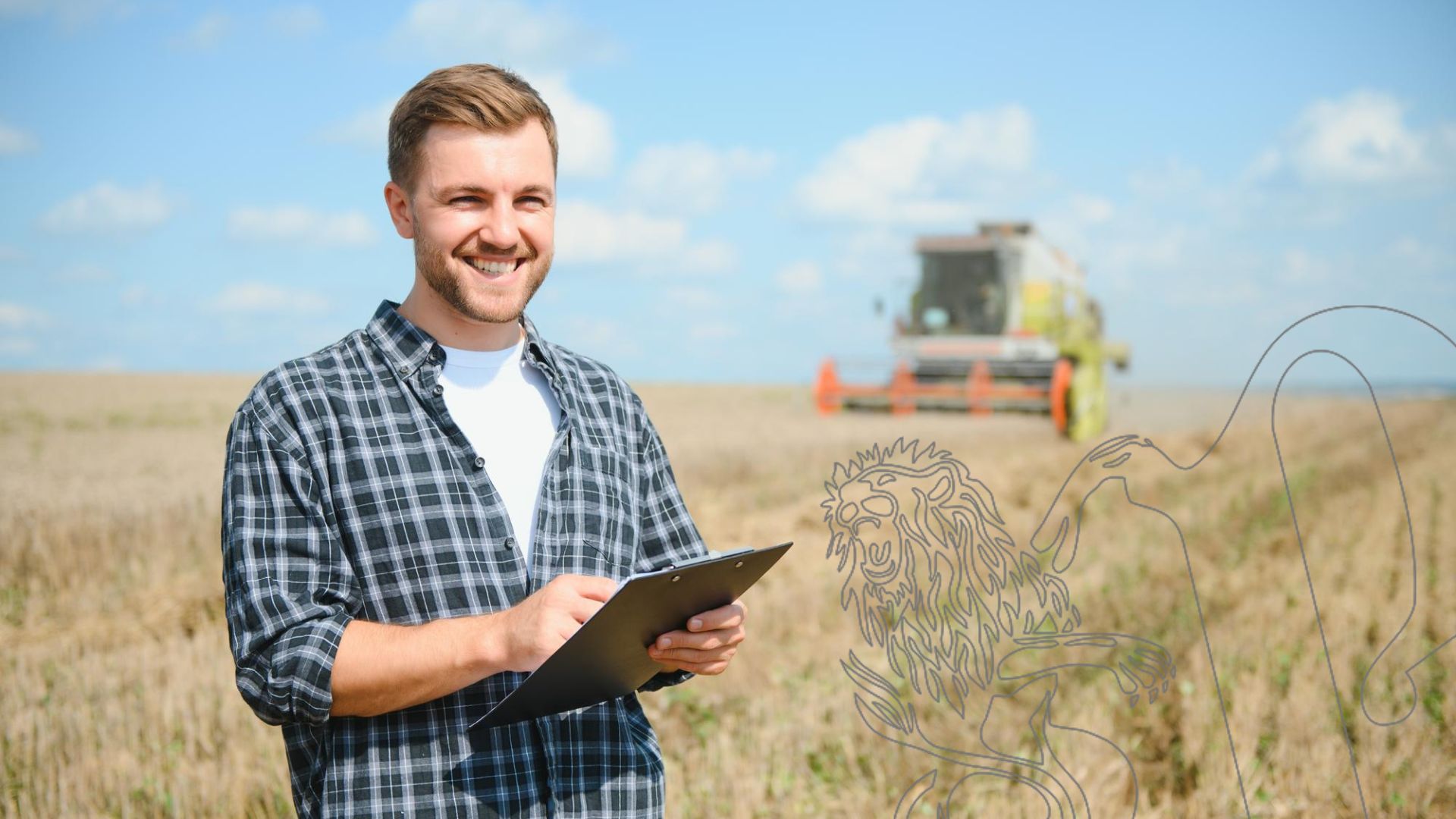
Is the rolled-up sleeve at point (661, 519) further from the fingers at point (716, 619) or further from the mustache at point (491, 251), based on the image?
the mustache at point (491, 251)

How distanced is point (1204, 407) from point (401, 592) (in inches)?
904

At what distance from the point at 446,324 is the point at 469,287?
0.32 ft

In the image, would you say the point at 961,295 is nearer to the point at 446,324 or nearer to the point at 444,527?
the point at 446,324

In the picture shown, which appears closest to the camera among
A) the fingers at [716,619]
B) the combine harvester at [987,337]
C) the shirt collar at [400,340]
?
the fingers at [716,619]

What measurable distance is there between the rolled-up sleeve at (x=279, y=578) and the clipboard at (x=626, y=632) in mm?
255

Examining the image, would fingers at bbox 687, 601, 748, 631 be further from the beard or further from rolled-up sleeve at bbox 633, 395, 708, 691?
the beard

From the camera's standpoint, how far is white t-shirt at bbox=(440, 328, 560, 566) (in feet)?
6.23

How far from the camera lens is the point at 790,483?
11.7 metres

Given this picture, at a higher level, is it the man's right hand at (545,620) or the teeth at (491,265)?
the teeth at (491,265)

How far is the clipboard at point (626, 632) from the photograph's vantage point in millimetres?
1544

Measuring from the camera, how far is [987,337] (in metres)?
18.0

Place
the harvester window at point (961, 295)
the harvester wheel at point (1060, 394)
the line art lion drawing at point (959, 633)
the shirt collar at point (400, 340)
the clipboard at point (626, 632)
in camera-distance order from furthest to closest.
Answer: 1. the harvester window at point (961, 295)
2. the harvester wheel at point (1060, 394)
3. the line art lion drawing at point (959, 633)
4. the shirt collar at point (400, 340)
5. the clipboard at point (626, 632)

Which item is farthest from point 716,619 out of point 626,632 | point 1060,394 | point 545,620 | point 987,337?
point 987,337

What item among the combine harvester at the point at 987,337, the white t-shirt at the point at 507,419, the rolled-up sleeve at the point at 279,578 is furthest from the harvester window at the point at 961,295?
the rolled-up sleeve at the point at 279,578
